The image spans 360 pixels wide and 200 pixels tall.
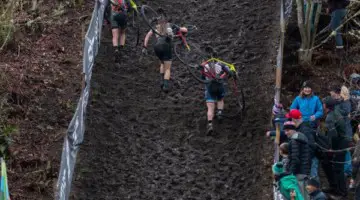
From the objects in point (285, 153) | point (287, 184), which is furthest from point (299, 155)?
point (287, 184)

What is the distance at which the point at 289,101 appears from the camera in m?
15.2

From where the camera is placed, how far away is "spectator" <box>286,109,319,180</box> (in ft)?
→ 36.7

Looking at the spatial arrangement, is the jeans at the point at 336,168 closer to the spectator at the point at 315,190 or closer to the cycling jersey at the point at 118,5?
the spectator at the point at 315,190

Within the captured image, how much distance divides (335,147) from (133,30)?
8314 mm

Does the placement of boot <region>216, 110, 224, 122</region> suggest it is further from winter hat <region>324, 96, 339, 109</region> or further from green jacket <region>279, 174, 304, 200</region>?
green jacket <region>279, 174, 304, 200</region>

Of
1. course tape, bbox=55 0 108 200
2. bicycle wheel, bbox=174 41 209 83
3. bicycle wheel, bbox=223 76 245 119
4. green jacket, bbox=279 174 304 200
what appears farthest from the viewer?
bicycle wheel, bbox=174 41 209 83

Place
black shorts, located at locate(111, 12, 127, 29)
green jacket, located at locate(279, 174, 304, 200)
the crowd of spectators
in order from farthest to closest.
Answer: black shorts, located at locate(111, 12, 127, 29), the crowd of spectators, green jacket, located at locate(279, 174, 304, 200)

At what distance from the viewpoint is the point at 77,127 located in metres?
12.5

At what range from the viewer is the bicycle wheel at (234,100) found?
14.9m

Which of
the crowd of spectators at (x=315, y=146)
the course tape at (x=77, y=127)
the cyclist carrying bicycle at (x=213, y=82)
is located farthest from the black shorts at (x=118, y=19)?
the crowd of spectators at (x=315, y=146)

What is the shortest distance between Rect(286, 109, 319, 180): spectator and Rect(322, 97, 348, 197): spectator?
9.2 inches

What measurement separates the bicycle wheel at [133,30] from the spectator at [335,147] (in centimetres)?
720

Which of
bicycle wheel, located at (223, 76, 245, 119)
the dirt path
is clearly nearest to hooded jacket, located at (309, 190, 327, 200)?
the dirt path

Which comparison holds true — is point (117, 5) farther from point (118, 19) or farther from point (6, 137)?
point (6, 137)
